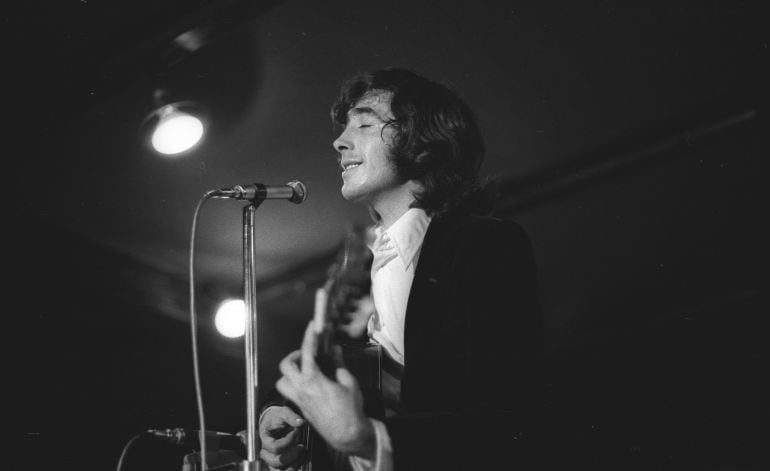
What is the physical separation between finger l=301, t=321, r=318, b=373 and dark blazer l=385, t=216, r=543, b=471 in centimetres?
19

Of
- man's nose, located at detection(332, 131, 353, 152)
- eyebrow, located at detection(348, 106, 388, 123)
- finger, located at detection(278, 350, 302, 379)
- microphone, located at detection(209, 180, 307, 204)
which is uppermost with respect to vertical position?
eyebrow, located at detection(348, 106, 388, 123)

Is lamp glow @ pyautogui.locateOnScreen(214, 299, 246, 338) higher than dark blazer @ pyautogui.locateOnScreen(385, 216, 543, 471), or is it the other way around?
lamp glow @ pyautogui.locateOnScreen(214, 299, 246, 338)

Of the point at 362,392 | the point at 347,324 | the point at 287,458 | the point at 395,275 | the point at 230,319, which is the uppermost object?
the point at 230,319

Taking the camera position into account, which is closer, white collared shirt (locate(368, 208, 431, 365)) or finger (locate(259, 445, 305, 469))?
finger (locate(259, 445, 305, 469))

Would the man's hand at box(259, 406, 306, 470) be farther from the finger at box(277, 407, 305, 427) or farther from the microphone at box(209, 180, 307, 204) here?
the microphone at box(209, 180, 307, 204)

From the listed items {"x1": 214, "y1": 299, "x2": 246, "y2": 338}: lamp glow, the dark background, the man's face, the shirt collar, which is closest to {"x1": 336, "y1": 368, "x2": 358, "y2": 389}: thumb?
the shirt collar

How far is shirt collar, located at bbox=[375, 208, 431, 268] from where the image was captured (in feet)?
6.28

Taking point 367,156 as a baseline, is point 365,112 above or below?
above

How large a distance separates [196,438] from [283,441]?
0.30m

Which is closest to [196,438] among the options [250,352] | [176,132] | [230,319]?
[250,352]

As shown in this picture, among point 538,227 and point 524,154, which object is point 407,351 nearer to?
point 524,154

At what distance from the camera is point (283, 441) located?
1654mm

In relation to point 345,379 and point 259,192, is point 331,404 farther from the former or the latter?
point 259,192

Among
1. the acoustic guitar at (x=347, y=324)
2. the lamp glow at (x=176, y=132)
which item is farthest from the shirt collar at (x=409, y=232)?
the lamp glow at (x=176, y=132)
